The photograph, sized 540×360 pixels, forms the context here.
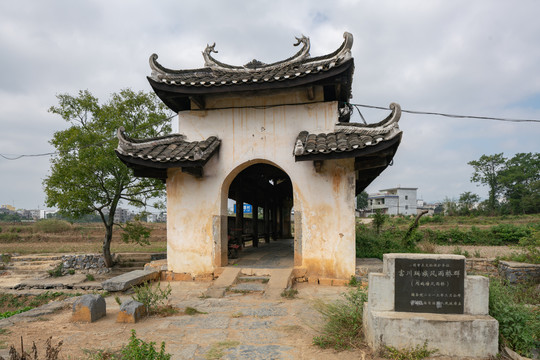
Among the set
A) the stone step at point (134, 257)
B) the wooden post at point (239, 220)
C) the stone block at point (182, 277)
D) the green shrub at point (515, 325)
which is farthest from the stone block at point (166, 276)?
the stone step at point (134, 257)

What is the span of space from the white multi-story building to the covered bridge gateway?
5730cm

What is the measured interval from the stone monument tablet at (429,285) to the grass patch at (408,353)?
0.43m

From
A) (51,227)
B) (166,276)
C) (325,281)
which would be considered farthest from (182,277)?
(51,227)

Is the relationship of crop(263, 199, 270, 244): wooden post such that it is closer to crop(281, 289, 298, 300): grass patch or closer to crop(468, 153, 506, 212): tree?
crop(281, 289, 298, 300): grass patch

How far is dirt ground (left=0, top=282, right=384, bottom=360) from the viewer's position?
13.1ft

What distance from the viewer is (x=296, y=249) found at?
26.4ft

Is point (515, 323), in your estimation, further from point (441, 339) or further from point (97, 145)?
point (97, 145)

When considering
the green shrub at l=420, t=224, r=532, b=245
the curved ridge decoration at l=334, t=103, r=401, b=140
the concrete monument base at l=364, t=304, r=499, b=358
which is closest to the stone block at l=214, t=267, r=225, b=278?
the curved ridge decoration at l=334, t=103, r=401, b=140

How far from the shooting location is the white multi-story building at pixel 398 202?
62.7 m

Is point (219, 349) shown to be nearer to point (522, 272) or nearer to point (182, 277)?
point (182, 277)

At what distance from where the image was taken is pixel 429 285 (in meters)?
4.02

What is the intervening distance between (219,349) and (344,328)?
161cm

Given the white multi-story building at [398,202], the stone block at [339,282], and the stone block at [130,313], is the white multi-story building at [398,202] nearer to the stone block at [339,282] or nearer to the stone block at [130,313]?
the stone block at [339,282]

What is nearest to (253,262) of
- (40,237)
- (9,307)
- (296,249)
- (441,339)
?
(296,249)
